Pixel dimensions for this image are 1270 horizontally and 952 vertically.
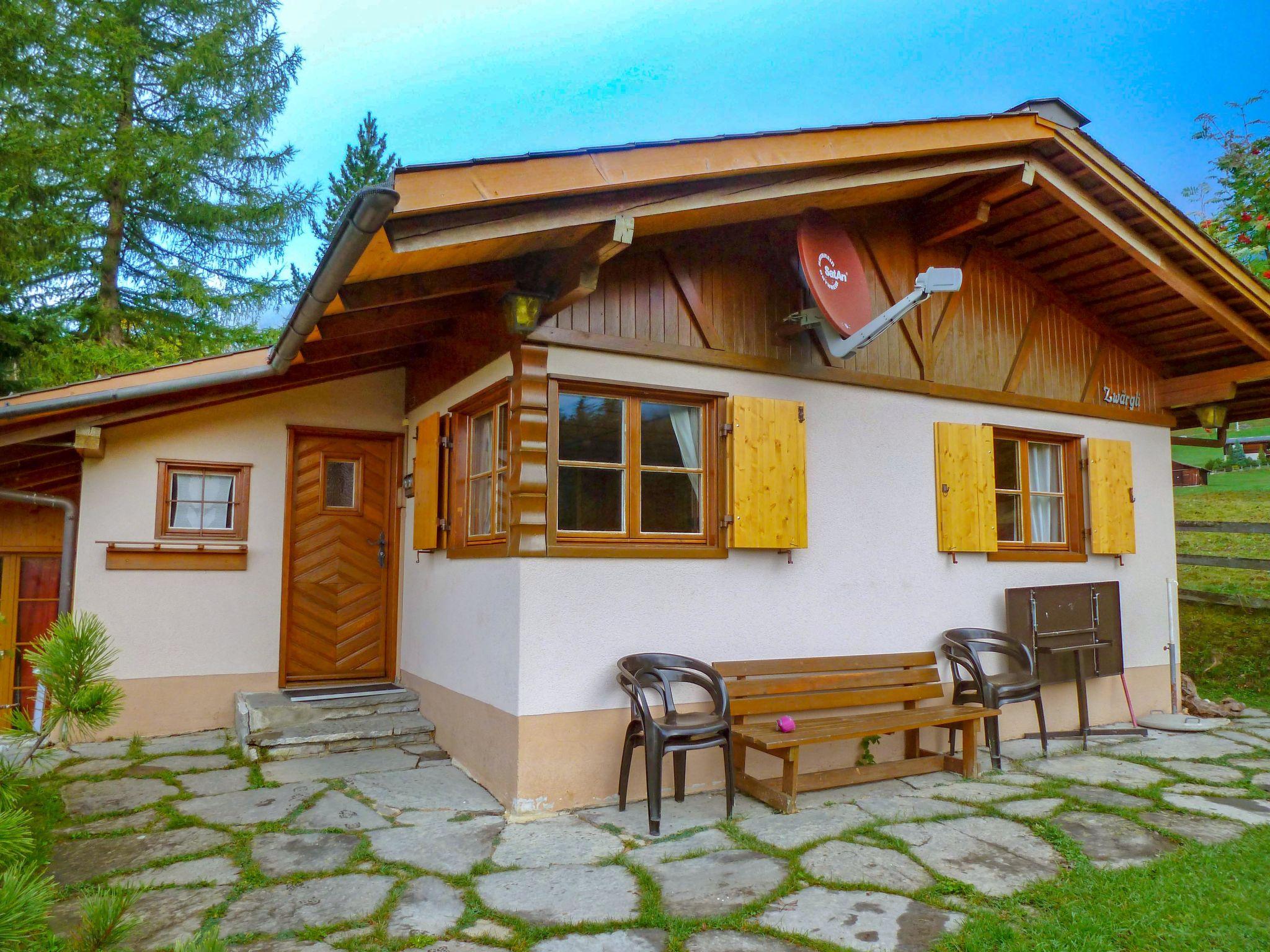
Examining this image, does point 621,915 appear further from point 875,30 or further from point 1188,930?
point 875,30

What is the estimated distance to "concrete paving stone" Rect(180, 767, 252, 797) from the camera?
15.0ft

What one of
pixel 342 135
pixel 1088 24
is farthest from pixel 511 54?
pixel 342 135

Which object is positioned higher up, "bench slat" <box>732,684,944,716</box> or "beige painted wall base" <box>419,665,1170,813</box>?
"bench slat" <box>732,684,944,716</box>

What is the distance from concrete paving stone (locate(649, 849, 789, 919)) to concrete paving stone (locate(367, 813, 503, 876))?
833 mm

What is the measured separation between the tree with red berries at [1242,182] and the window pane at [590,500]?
897 centimetres

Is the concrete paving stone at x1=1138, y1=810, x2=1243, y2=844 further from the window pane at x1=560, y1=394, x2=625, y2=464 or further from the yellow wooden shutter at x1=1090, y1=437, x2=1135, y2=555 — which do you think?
the window pane at x1=560, y1=394, x2=625, y2=464

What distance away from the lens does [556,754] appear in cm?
437

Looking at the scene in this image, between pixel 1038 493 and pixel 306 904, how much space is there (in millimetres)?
5766

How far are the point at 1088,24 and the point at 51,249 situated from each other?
89.9 metres

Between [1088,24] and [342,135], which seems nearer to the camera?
[342,135]

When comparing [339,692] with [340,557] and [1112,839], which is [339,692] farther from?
[1112,839]

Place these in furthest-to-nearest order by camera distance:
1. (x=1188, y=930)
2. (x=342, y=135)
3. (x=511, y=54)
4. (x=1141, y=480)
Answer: (x=511, y=54) < (x=342, y=135) < (x=1141, y=480) < (x=1188, y=930)

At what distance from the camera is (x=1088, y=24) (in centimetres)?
7581

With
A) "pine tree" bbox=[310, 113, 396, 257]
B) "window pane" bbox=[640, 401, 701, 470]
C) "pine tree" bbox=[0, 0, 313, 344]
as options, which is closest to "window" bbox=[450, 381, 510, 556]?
"window pane" bbox=[640, 401, 701, 470]
